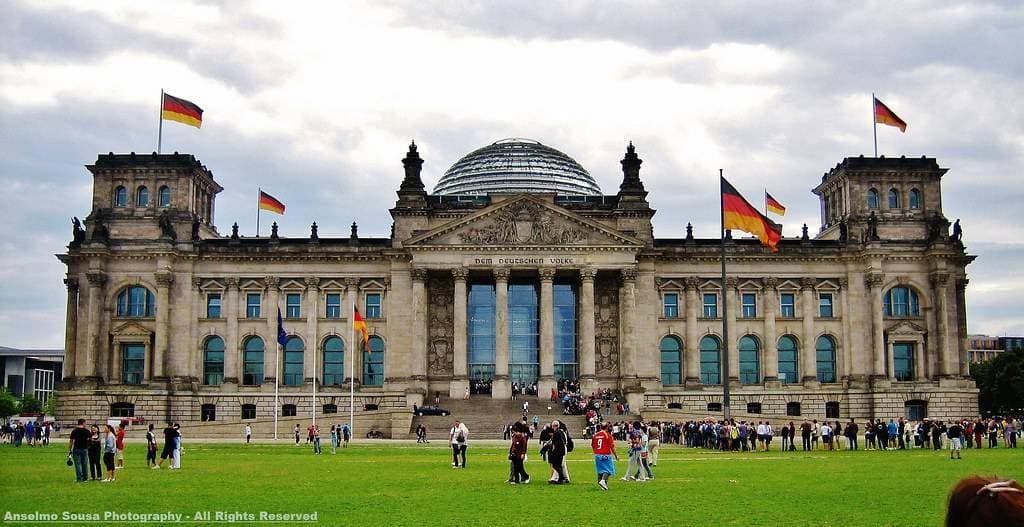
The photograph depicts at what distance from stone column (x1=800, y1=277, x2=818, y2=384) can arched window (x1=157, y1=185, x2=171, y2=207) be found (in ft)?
181

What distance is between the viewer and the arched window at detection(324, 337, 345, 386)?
3873 inches

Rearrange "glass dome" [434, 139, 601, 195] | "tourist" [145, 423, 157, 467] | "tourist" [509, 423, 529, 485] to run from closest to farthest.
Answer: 1. "tourist" [509, 423, 529, 485]
2. "tourist" [145, 423, 157, 467]
3. "glass dome" [434, 139, 601, 195]

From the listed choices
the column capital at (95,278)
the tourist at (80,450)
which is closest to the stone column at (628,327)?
the column capital at (95,278)

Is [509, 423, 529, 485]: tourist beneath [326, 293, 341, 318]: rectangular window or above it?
beneath

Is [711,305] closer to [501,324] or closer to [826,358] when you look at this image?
[826,358]

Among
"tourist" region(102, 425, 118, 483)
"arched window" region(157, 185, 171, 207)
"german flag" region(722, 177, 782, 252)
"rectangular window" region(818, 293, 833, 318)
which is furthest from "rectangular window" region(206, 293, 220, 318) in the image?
"tourist" region(102, 425, 118, 483)

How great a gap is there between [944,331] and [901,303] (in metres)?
4.27

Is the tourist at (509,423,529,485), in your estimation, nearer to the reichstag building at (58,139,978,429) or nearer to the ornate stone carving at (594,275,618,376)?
the reichstag building at (58,139,978,429)

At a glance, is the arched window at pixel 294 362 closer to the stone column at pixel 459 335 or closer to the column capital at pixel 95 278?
the stone column at pixel 459 335

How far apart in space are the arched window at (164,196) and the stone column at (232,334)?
29.0 ft

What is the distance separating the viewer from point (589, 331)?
307 ft

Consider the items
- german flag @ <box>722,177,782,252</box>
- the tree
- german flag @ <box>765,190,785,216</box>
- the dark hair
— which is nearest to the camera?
the dark hair

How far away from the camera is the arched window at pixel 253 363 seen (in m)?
98.1

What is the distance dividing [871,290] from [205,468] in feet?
232
